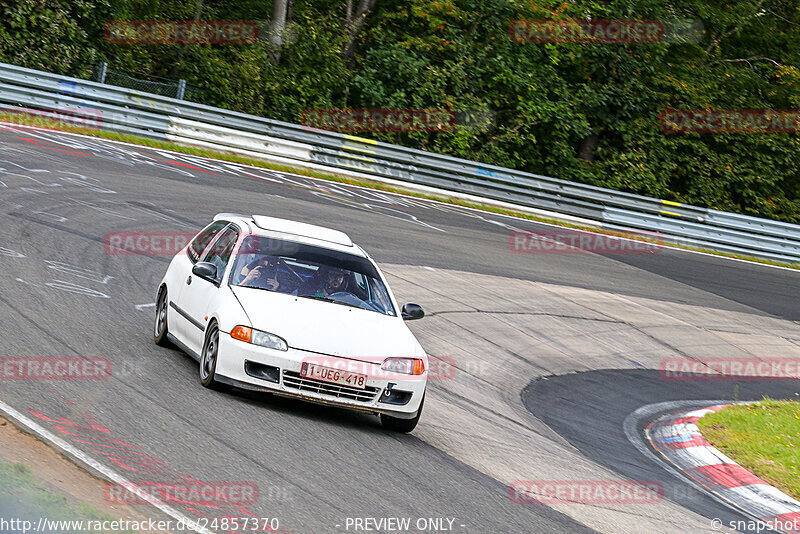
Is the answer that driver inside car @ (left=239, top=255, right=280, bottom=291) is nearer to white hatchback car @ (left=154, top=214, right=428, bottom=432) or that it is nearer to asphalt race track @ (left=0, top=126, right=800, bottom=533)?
white hatchback car @ (left=154, top=214, right=428, bottom=432)

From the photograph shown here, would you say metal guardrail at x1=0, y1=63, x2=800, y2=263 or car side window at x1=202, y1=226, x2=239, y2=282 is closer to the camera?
car side window at x1=202, y1=226, x2=239, y2=282

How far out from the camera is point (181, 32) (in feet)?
102

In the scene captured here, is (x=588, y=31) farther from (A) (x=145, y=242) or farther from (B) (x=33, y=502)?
(B) (x=33, y=502)

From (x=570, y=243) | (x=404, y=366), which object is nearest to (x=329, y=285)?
(x=404, y=366)

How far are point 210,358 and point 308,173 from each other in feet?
58.1

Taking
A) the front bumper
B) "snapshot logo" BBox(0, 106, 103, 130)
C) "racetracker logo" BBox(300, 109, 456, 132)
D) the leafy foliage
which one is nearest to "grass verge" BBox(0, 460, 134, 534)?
the front bumper

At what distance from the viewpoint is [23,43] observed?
88.6 feet

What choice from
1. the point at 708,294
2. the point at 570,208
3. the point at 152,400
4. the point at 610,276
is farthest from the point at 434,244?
the point at 152,400

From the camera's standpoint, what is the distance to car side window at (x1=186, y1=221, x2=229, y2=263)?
1005cm

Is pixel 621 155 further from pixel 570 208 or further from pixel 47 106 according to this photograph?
pixel 47 106

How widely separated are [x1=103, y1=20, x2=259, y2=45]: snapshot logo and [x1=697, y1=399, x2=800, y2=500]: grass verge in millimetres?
22590

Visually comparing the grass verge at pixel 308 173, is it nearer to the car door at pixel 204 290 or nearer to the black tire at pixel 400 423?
the car door at pixel 204 290

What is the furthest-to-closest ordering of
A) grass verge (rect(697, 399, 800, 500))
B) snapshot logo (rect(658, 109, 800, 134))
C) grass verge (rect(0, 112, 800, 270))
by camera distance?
snapshot logo (rect(658, 109, 800, 134)) < grass verge (rect(0, 112, 800, 270)) < grass verge (rect(697, 399, 800, 500))

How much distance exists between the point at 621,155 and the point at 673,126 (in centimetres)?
223
